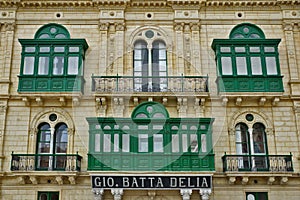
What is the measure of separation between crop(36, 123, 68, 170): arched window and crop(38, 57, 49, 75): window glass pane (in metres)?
2.86

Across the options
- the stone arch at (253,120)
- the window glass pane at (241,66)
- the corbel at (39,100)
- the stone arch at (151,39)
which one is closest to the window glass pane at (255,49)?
the window glass pane at (241,66)

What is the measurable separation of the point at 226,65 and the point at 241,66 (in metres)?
0.83

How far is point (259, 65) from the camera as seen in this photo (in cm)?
2175

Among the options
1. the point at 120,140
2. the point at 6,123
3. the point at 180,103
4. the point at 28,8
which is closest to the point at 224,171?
the point at 180,103

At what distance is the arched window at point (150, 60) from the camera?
70.9ft

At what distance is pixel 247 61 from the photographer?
21734 millimetres

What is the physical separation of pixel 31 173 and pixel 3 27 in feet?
29.4

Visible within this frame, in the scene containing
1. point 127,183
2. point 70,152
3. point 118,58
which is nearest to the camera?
point 127,183

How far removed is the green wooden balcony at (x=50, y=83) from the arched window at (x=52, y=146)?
6.51 ft

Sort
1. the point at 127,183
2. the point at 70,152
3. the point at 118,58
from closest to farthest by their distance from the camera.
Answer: the point at 127,183 → the point at 70,152 → the point at 118,58

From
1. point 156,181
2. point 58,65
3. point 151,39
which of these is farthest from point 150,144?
point 58,65

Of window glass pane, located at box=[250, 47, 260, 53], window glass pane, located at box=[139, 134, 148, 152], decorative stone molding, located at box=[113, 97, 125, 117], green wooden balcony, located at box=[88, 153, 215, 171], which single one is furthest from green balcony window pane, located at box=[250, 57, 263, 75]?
decorative stone molding, located at box=[113, 97, 125, 117]

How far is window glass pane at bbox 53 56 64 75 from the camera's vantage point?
71.2ft

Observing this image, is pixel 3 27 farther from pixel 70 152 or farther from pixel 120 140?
pixel 120 140
